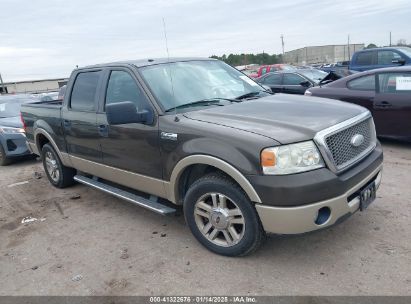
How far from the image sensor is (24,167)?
27.0 feet

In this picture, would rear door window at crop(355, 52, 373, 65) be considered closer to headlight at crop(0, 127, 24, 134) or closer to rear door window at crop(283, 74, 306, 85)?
rear door window at crop(283, 74, 306, 85)

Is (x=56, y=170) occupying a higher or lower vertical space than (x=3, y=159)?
higher

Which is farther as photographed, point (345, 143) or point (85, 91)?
point (85, 91)

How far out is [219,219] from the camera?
11.6ft

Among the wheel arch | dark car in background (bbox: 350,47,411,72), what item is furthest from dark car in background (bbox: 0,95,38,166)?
dark car in background (bbox: 350,47,411,72)

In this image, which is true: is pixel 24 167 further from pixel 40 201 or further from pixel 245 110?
pixel 245 110

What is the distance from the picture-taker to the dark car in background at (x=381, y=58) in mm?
12508

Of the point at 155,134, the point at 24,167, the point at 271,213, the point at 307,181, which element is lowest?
the point at 24,167

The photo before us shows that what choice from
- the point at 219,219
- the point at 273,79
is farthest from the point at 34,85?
the point at 219,219

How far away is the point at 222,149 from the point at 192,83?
124 centimetres

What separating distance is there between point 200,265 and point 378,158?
6.30ft

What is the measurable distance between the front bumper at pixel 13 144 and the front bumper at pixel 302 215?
6.66 metres

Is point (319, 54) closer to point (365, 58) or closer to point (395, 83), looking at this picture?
point (365, 58)

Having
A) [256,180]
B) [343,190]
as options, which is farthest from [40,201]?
[343,190]
